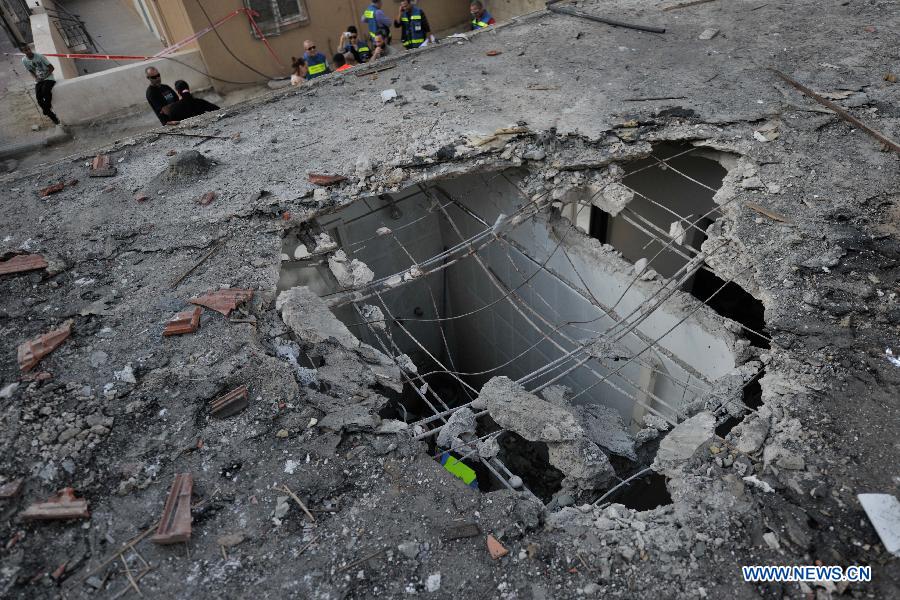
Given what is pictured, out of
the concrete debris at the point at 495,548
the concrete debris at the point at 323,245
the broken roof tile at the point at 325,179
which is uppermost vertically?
the broken roof tile at the point at 325,179

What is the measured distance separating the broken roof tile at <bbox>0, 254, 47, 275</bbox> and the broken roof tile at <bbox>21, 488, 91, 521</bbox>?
232cm

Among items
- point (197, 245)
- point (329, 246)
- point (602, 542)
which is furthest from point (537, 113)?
point (602, 542)

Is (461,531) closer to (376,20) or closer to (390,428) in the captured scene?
(390,428)

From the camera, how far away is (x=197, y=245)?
15.9 feet

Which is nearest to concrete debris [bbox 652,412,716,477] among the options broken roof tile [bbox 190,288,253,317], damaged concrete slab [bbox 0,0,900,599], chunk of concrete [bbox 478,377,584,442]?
damaged concrete slab [bbox 0,0,900,599]

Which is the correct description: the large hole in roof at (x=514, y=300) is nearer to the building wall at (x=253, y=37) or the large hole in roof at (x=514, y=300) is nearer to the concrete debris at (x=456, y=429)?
the concrete debris at (x=456, y=429)

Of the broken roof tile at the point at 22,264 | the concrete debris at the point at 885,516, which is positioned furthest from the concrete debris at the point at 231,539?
the concrete debris at the point at 885,516

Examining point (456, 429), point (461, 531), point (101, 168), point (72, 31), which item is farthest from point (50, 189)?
point (72, 31)

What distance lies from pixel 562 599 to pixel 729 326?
8.71 feet

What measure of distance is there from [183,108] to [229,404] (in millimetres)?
5160

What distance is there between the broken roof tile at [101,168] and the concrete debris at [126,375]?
299 cm

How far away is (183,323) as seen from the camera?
4.05 m

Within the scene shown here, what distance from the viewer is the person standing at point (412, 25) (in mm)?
A: 9019

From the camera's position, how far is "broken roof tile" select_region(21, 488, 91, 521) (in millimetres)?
3035
